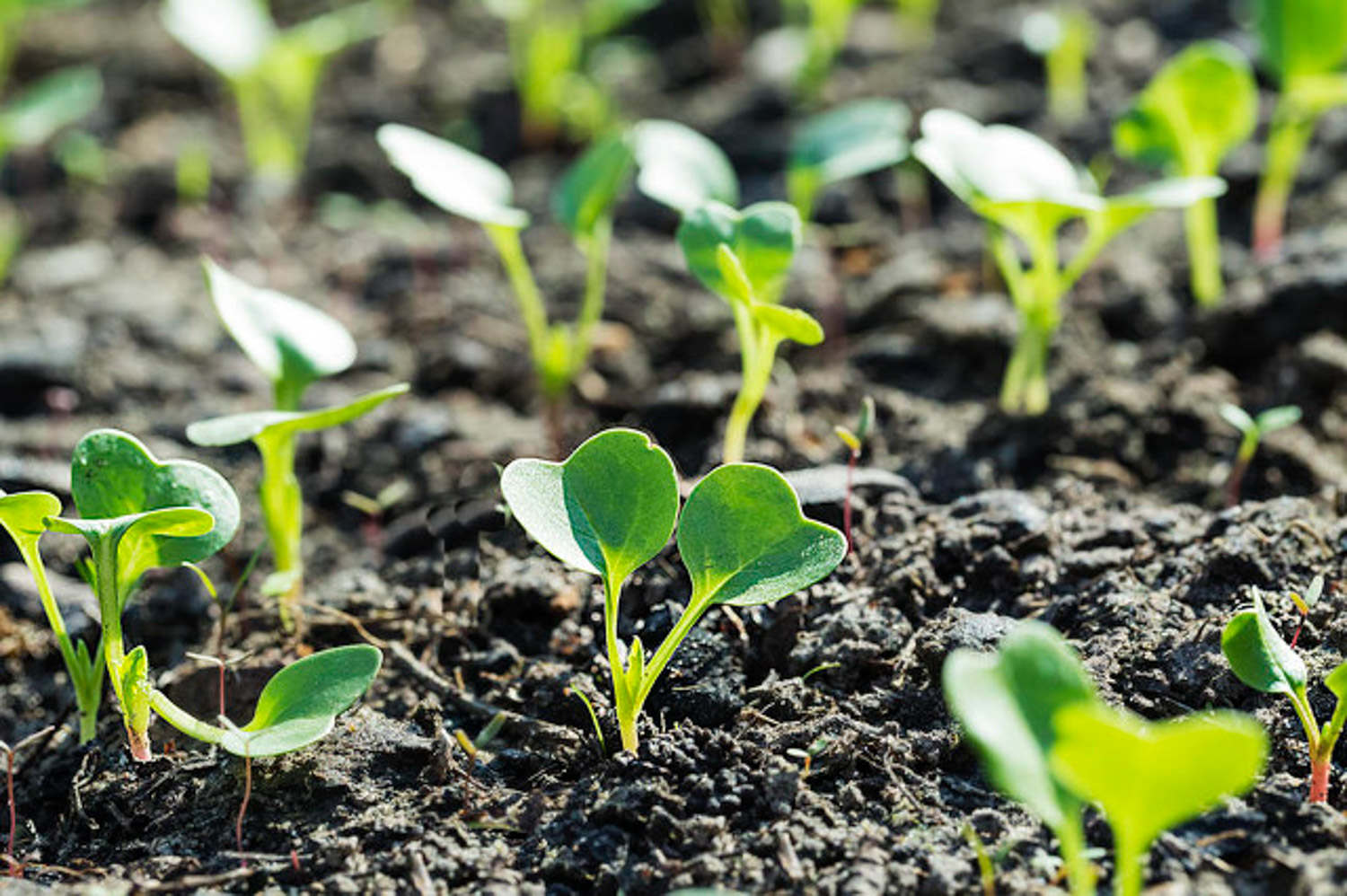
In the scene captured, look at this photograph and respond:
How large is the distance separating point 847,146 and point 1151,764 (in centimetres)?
126

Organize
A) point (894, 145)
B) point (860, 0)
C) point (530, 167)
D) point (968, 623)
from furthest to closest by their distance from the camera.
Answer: point (860, 0) < point (530, 167) < point (894, 145) < point (968, 623)

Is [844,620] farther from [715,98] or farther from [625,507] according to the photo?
[715,98]

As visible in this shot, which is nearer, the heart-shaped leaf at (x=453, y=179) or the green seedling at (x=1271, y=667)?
the green seedling at (x=1271, y=667)

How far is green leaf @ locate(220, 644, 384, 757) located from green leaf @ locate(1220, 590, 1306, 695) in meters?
0.75

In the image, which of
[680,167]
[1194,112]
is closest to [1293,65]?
[1194,112]

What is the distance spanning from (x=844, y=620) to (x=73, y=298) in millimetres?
1712

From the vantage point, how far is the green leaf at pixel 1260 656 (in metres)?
1.17

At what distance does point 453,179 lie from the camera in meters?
1.84

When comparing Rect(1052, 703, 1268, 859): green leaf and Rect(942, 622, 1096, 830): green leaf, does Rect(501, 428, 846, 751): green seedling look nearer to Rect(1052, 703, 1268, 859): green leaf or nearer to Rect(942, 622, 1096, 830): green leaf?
Rect(942, 622, 1096, 830): green leaf

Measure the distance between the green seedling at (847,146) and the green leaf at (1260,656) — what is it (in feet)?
2.94

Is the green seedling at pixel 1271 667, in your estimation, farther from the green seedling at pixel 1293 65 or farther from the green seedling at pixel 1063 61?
the green seedling at pixel 1063 61

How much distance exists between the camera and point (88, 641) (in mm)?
1610

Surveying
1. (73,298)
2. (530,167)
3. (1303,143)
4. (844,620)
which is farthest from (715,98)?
(844,620)

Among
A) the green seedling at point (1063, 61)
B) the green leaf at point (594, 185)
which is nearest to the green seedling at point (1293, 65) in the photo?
the green seedling at point (1063, 61)
